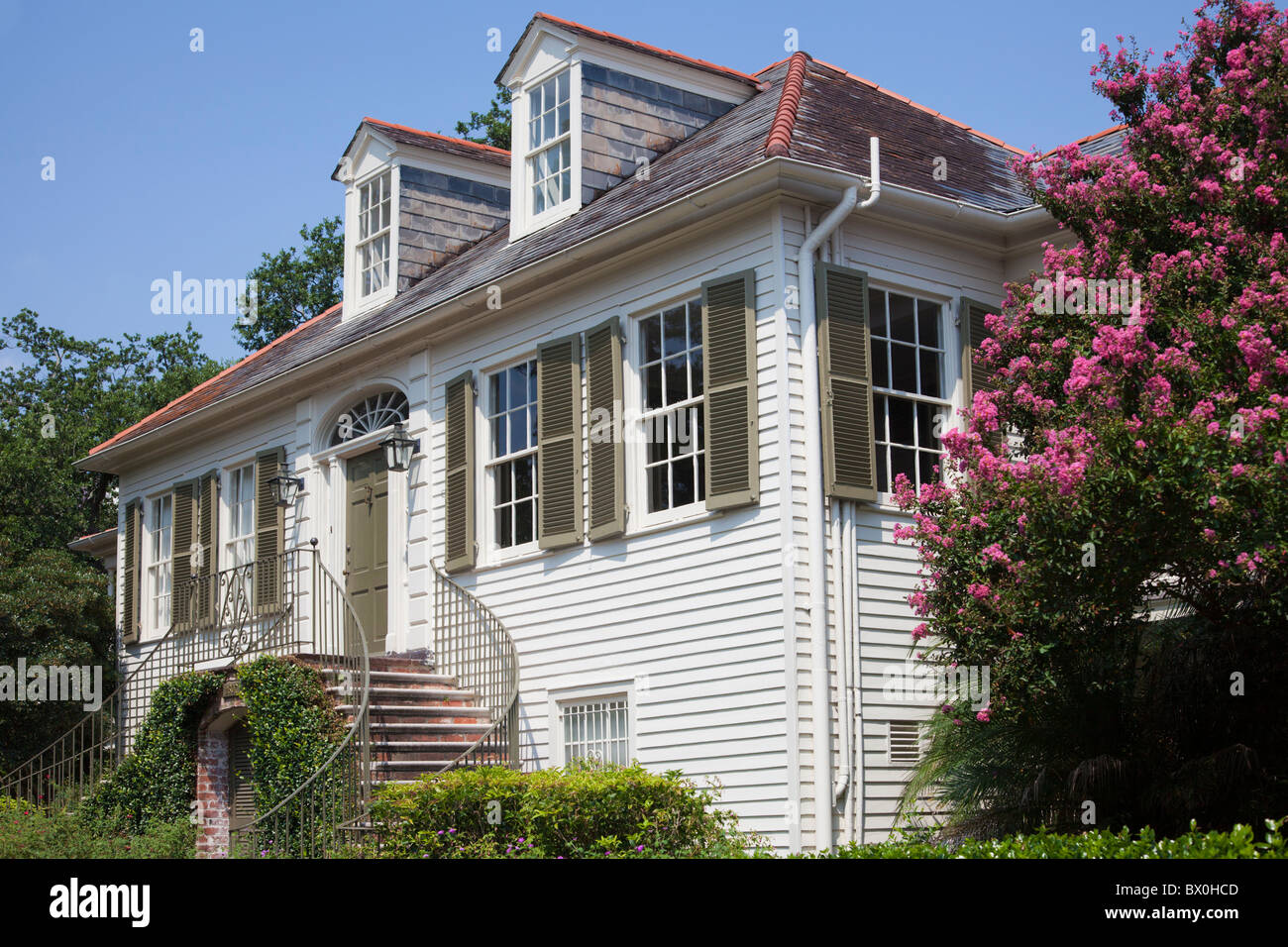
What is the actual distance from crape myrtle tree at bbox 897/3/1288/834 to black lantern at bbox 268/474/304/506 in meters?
9.14

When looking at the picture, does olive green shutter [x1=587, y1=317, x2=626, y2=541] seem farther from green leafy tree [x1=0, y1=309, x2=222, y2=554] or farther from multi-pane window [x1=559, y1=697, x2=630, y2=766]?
green leafy tree [x1=0, y1=309, x2=222, y2=554]

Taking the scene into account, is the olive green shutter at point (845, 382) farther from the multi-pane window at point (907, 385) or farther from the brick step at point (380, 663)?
the brick step at point (380, 663)

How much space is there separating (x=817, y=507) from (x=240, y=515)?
9.65m

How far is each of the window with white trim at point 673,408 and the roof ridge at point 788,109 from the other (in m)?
1.50

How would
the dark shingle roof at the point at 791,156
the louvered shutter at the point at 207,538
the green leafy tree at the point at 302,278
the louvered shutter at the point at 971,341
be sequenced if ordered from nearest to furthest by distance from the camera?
1. the dark shingle roof at the point at 791,156
2. the louvered shutter at the point at 971,341
3. the louvered shutter at the point at 207,538
4. the green leafy tree at the point at 302,278

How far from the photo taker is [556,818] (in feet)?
33.1

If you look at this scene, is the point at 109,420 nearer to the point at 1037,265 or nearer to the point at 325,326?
the point at 325,326

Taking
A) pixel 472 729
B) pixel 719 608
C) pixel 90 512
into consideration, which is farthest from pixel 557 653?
pixel 90 512

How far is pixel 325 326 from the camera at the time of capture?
18969 mm

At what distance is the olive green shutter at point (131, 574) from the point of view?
19.9 m

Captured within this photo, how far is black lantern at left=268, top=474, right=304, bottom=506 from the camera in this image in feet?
55.2

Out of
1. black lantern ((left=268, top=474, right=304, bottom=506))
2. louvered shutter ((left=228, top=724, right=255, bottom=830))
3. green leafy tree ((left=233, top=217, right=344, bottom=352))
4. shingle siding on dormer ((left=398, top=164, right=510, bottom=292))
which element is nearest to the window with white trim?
shingle siding on dormer ((left=398, top=164, right=510, bottom=292))

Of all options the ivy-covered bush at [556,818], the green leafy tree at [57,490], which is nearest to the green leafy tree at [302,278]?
the green leafy tree at [57,490]
